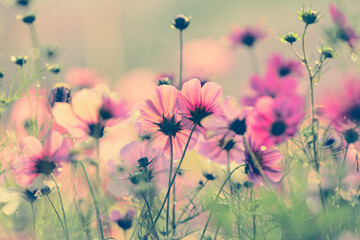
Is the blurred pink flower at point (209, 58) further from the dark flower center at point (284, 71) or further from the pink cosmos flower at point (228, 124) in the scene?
the pink cosmos flower at point (228, 124)

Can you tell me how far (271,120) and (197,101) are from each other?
0.20 feet

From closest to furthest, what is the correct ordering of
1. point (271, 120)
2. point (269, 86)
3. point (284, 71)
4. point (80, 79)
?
point (271, 120), point (269, 86), point (284, 71), point (80, 79)

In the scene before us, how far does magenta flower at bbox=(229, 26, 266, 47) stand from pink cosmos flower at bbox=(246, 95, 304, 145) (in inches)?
21.8

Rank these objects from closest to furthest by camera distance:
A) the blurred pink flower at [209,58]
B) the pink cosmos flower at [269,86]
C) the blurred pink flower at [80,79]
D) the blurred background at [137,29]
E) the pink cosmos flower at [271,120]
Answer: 1. the pink cosmos flower at [271,120]
2. the pink cosmos flower at [269,86]
3. the blurred pink flower at [80,79]
4. the blurred pink flower at [209,58]
5. the blurred background at [137,29]

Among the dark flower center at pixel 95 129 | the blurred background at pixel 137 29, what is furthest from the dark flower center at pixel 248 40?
the blurred background at pixel 137 29

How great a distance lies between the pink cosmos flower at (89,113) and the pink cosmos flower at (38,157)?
0.02 metres

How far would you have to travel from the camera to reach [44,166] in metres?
0.35

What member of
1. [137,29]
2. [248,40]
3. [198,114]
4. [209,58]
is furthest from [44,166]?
[137,29]

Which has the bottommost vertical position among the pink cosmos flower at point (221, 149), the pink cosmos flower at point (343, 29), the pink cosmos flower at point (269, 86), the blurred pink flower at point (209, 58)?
the blurred pink flower at point (209, 58)

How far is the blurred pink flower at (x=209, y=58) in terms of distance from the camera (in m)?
1.20

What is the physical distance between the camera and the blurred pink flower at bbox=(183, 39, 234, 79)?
1200 millimetres

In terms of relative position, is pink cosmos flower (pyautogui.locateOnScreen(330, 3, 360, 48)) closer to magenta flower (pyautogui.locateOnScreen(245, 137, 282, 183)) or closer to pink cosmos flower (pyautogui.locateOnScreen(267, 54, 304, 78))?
magenta flower (pyautogui.locateOnScreen(245, 137, 282, 183))

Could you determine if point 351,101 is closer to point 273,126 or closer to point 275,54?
point 273,126

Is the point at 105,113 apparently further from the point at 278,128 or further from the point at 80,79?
the point at 80,79
